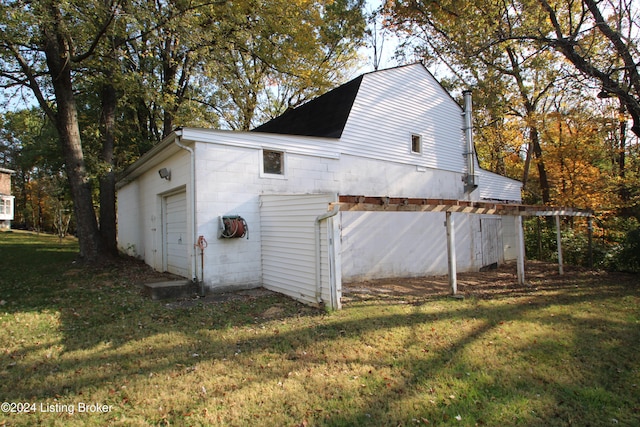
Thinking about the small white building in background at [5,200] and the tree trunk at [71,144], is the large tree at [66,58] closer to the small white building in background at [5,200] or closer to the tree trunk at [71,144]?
the tree trunk at [71,144]

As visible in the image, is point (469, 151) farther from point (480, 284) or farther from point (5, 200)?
point (5, 200)

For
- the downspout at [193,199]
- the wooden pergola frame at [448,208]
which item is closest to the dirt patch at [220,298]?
the downspout at [193,199]

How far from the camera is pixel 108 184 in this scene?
11609mm

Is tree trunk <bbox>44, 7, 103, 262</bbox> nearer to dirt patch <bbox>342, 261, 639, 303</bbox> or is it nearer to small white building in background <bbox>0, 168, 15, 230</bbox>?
dirt patch <bbox>342, 261, 639, 303</bbox>

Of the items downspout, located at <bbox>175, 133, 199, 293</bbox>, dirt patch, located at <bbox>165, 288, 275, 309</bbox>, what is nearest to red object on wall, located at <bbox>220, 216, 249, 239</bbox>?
downspout, located at <bbox>175, 133, 199, 293</bbox>

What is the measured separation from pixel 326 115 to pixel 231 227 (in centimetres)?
484

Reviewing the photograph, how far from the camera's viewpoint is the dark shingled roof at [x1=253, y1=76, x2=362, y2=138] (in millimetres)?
9215

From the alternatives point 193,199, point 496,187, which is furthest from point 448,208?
point 496,187

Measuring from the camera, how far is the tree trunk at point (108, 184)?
11352 mm

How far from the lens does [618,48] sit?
8344mm

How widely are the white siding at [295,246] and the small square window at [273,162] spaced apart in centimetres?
71

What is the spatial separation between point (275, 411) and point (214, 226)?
4641 millimetres

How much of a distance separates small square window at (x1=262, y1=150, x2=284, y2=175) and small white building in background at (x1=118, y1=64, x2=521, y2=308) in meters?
0.03

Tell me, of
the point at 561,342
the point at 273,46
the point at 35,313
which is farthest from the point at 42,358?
the point at 273,46
